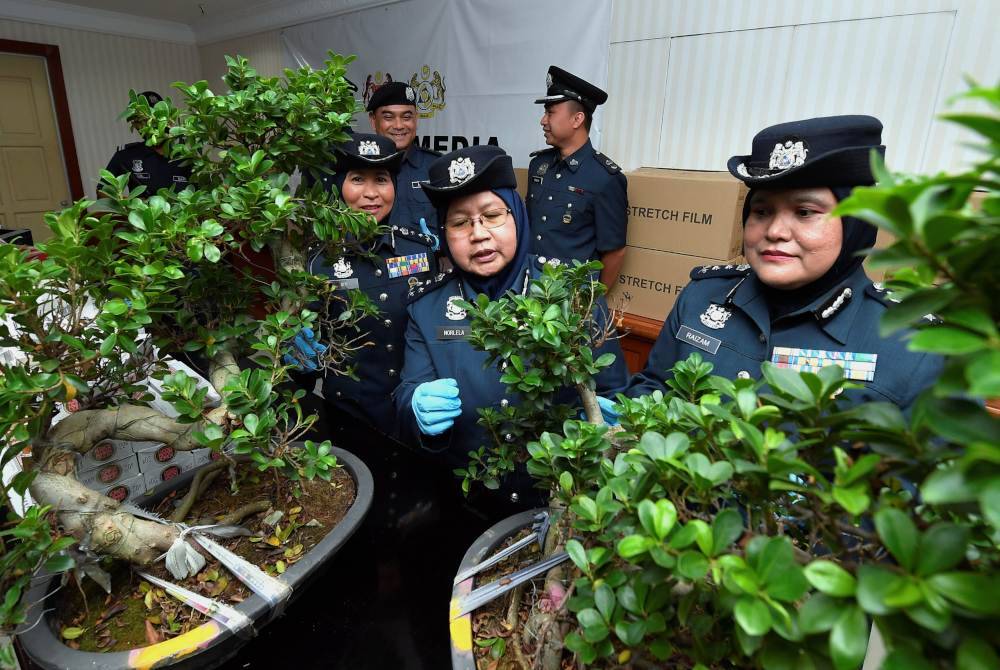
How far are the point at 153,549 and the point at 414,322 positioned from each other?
0.92 m

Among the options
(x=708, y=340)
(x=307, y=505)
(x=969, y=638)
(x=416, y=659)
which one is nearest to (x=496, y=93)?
(x=708, y=340)

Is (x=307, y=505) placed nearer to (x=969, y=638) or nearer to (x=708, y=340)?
(x=708, y=340)

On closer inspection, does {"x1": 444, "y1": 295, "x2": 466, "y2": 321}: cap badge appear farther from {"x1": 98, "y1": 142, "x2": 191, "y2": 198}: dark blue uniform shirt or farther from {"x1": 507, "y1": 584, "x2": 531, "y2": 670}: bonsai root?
{"x1": 98, "y1": 142, "x2": 191, "y2": 198}: dark blue uniform shirt

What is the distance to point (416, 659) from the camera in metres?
1.05

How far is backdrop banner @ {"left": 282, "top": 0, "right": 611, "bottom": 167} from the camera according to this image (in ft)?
11.6

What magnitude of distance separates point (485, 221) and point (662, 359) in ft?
2.12

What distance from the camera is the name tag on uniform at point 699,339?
143cm

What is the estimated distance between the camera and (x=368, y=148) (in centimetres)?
209

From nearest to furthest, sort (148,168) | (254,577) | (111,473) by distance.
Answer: (254,577), (111,473), (148,168)

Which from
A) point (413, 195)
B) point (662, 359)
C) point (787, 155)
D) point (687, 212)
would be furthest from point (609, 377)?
point (413, 195)

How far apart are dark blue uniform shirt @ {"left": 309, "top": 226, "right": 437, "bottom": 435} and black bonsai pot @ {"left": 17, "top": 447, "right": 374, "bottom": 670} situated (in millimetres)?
1008

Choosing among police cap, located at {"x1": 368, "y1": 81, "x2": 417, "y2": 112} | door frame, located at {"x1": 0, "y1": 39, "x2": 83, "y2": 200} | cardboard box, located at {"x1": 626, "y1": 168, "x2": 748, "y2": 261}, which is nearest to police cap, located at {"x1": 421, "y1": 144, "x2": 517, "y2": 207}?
cardboard box, located at {"x1": 626, "y1": 168, "x2": 748, "y2": 261}

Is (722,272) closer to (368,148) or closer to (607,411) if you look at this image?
(607,411)

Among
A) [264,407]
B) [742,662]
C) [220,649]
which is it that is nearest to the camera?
[742,662]
